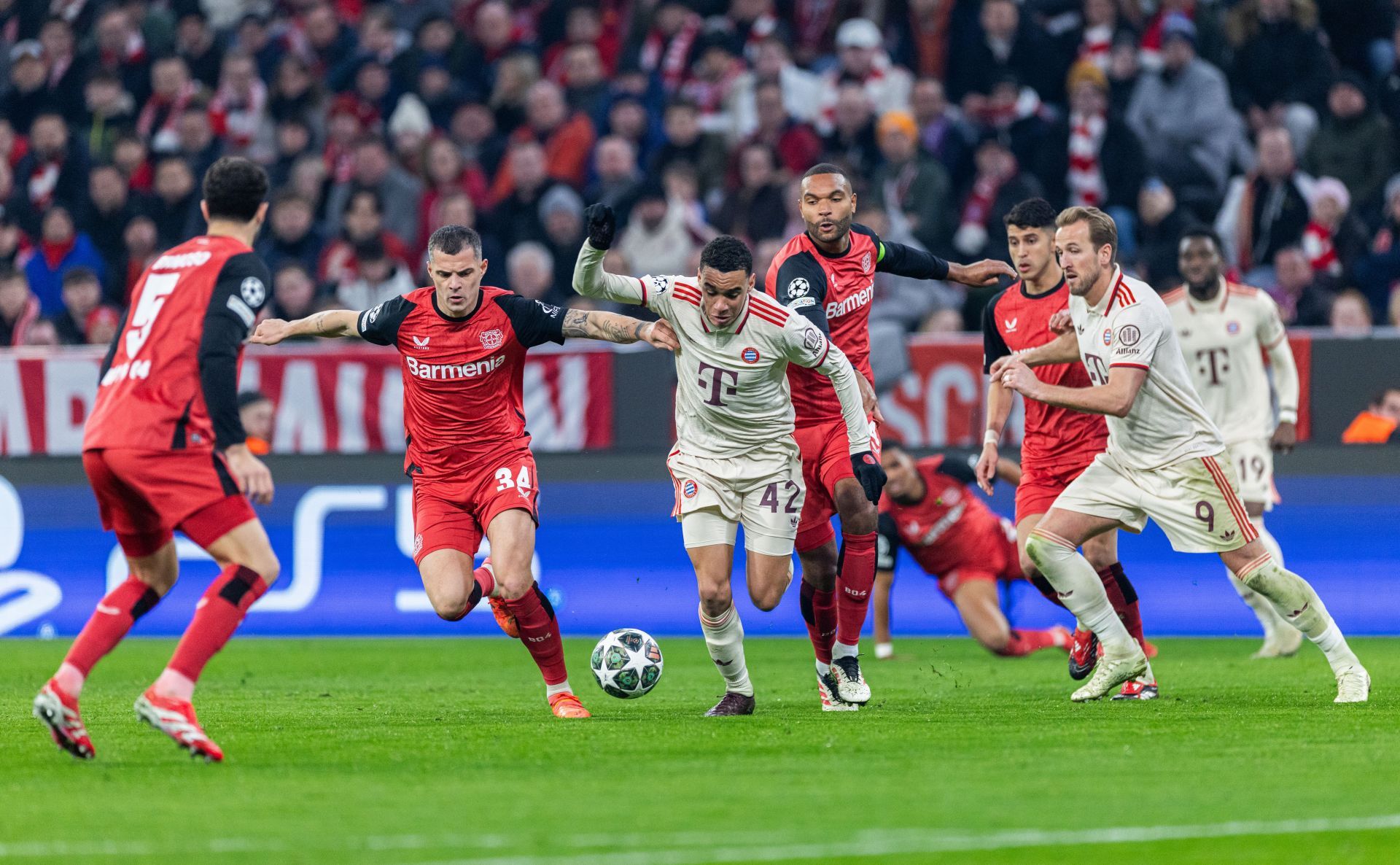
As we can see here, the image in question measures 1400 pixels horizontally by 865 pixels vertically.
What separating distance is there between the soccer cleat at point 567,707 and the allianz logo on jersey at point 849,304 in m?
2.39

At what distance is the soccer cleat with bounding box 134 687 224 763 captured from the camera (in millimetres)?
7094

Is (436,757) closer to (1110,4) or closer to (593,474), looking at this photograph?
(593,474)

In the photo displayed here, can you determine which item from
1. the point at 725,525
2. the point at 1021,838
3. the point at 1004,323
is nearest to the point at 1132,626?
the point at 1004,323

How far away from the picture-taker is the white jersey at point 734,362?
921 cm

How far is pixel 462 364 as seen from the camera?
9.59 meters

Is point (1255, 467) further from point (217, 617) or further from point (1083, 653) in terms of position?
point (217, 617)

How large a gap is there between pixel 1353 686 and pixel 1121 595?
1675 mm

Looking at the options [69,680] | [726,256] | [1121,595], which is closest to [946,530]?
[1121,595]

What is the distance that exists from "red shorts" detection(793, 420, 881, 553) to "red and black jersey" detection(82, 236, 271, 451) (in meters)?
3.51

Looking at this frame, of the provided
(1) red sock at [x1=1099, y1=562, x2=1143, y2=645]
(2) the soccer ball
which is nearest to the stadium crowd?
(1) red sock at [x1=1099, y1=562, x2=1143, y2=645]

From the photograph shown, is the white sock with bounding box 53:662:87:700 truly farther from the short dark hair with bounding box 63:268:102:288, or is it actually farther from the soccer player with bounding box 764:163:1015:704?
the short dark hair with bounding box 63:268:102:288

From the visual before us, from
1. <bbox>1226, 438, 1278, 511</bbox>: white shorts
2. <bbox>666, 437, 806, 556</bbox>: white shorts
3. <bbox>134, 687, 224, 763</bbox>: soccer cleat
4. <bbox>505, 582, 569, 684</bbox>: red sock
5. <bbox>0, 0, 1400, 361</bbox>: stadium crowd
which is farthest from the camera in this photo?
<bbox>0, 0, 1400, 361</bbox>: stadium crowd

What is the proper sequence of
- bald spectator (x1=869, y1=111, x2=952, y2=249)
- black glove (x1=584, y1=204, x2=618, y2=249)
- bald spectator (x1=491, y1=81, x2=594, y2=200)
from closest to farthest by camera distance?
black glove (x1=584, y1=204, x2=618, y2=249) → bald spectator (x1=869, y1=111, x2=952, y2=249) → bald spectator (x1=491, y1=81, x2=594, y2=200)

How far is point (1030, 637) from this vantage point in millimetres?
13281
